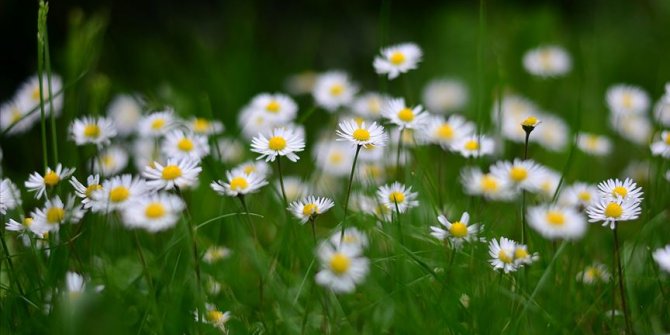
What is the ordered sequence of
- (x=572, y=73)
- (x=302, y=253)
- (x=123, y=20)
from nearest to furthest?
(x=302, y=253) → (x=572, y=73) → (x=123, y=20)

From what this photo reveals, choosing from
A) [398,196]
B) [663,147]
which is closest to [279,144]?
[398,196]

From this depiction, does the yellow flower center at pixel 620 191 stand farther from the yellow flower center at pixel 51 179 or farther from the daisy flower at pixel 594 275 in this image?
the yellow flower center at pixel 51 179

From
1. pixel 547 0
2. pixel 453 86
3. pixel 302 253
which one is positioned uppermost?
pixel 547 0

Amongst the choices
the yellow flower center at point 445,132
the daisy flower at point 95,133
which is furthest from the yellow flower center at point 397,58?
the daisy flower at point 95,133

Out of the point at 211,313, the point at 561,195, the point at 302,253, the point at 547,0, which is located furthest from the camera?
the point at 547,0

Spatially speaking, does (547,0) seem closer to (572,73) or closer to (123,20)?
(572,73)

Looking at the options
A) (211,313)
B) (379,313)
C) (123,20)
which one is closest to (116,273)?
(211,313)

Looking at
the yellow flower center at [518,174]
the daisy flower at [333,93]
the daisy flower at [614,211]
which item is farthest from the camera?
the daisy flower at [333,93]
